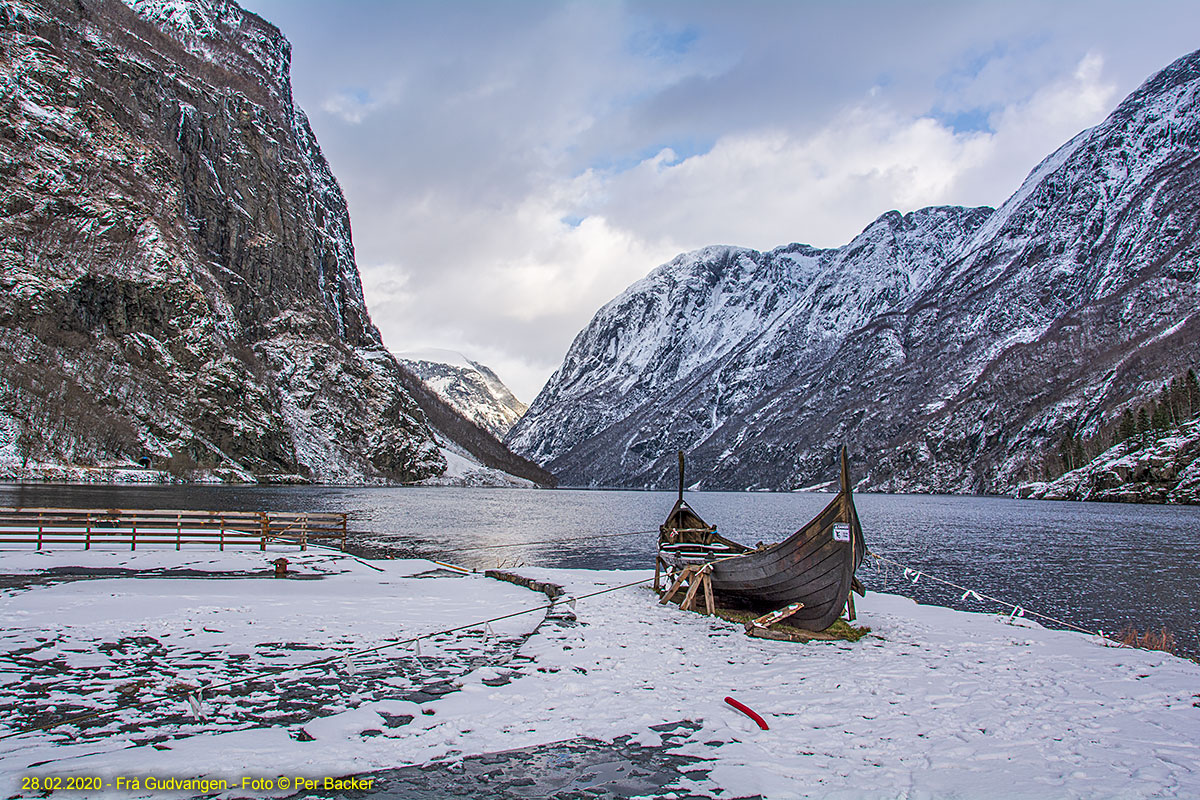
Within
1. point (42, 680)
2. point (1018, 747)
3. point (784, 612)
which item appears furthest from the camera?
point (784, 612)

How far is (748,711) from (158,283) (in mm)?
153630

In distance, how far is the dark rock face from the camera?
384ft

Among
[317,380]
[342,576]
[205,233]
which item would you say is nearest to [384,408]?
[317,380]

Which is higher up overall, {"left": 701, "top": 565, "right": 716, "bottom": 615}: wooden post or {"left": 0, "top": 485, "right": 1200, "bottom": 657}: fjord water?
{"left": 701, "top": 565, "right": 716, "bottom": 615}: wooden post

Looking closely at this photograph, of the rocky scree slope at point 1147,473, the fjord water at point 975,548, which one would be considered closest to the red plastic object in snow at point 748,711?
the fjord water at point 975,548

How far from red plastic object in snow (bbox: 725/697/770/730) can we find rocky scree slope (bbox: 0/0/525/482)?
129 m

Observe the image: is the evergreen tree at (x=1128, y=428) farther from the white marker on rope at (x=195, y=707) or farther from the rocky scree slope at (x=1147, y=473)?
the white marker on rope at (x=195, y=707)

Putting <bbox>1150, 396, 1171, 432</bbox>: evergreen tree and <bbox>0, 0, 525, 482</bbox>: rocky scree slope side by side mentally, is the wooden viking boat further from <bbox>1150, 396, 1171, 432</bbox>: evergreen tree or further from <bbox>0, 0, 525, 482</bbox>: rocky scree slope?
<bbox>0, 0, 525, 482</bbox>: rocky scree slope

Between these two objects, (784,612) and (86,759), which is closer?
(86,759)

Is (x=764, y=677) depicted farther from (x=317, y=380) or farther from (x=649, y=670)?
(x=317, y=380)

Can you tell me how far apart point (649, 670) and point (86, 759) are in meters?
8.70

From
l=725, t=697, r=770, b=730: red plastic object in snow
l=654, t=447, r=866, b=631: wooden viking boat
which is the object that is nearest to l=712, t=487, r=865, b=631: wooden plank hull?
l=654, t=447, r=866, b=631: wooden viking boat

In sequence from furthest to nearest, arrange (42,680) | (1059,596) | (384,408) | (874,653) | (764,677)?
(384,408) < (1059,596) < (874,653) < (764,677) < (42,680)

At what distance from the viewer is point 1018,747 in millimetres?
9125
